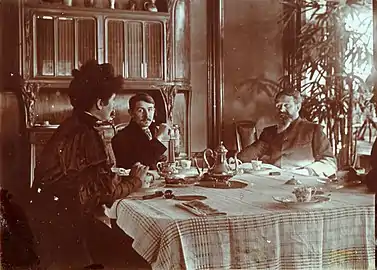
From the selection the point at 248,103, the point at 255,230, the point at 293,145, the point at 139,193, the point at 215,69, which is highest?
the point at 215,69

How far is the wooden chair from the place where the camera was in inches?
63.6

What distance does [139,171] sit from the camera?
1.56 m

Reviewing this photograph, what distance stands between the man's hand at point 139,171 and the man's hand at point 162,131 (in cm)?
10

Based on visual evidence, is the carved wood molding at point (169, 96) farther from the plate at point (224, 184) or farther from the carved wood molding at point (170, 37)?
the plate at point (224, 184)

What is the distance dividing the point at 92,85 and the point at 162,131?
25 centimetres

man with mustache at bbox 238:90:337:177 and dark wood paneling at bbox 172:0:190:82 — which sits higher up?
dark wood paneling at bbox 172:0:190:82

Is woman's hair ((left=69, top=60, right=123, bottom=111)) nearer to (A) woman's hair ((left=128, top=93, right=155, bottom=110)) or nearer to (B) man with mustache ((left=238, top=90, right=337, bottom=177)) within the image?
(A) woman's hair ((left=128, top=93, right=155, bottom=110))

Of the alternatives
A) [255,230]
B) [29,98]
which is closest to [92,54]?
[29,98]

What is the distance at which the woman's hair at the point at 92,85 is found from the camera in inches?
60.1

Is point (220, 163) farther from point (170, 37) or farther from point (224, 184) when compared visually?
point (170, 37)

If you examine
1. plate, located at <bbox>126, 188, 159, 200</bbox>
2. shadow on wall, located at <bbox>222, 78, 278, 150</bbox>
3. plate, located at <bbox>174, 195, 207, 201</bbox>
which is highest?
shadow on wall, located at <bbox>222, 78, 278, 150</bbox>

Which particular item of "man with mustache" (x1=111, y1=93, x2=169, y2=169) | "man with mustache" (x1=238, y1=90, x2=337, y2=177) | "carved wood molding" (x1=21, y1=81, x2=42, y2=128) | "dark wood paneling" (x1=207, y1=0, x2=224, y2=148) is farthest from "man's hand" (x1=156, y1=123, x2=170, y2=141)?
"carved wood molding" (x1=21, y1=81, x2=42, y2=128)

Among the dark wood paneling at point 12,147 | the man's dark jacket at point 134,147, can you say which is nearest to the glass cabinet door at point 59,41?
the dark wood paneling at point 12,147

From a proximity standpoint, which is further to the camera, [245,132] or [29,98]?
[245,132]
